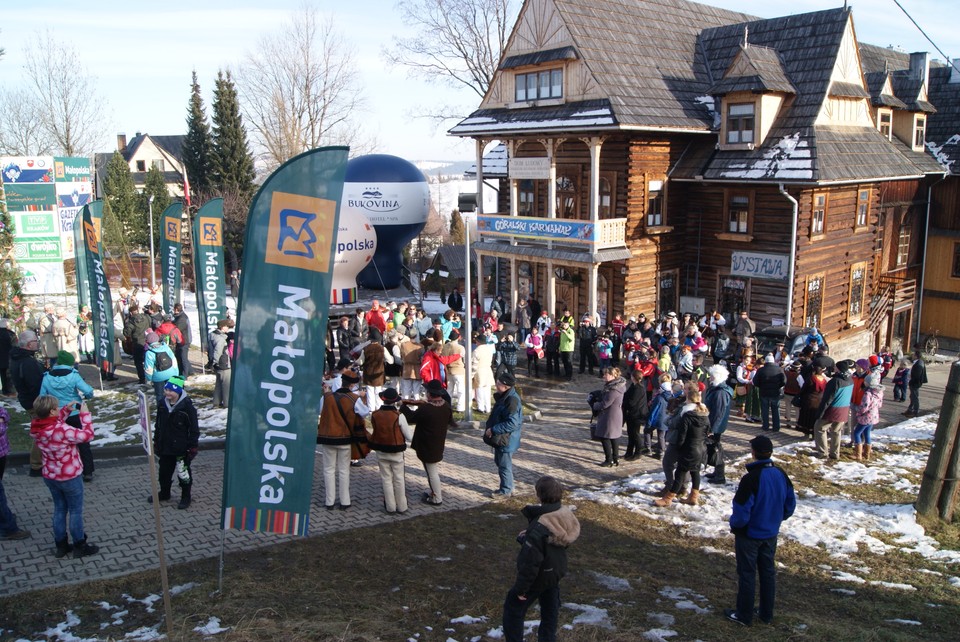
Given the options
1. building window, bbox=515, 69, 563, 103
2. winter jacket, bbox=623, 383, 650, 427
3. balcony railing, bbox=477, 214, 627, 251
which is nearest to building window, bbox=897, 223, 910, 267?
balcony railing, bbox=477, 214, 627, 251

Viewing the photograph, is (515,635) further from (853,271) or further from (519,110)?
(853,271)

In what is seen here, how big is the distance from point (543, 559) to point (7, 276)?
18.6 metres

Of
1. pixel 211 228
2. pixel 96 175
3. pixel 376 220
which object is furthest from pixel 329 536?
pixel 96 175

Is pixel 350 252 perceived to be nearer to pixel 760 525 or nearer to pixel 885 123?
pixel 885 123

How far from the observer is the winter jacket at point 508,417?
981cm

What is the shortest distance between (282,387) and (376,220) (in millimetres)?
23383

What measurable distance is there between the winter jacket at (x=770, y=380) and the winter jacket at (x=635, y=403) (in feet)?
10.2

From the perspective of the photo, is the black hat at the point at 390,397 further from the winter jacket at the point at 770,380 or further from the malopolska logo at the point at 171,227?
the malopolska logo at the point at 171,227

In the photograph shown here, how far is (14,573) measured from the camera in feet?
24.2

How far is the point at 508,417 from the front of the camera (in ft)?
32.2

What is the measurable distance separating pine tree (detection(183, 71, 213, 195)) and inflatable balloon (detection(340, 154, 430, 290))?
60.9 feet

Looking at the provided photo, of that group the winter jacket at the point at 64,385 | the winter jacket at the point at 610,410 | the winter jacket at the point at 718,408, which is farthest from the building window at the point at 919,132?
the winter jacket at the point at 64,385

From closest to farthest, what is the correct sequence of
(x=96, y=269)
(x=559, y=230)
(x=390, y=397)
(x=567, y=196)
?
(x=390, y=397)
(x=96, y=269)
(x=559, y=230)
(x=567, y=196)

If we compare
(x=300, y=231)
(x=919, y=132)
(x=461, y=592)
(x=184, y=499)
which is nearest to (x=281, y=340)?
(x=300, y=231)
